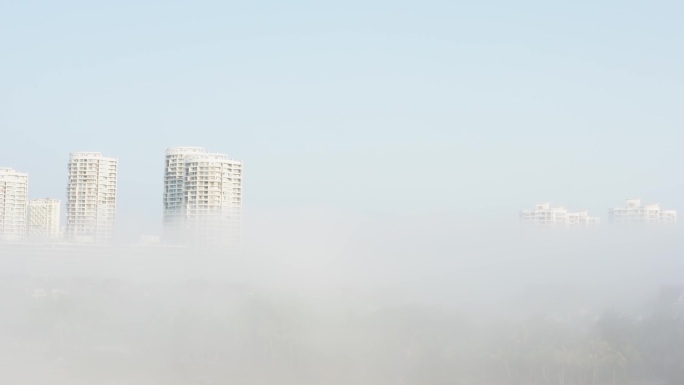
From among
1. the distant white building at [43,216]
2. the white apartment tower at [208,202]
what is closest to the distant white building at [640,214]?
the white apartment tower at [208,202]

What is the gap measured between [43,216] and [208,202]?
292 inches

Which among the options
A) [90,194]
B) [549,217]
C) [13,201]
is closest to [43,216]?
[13,201]

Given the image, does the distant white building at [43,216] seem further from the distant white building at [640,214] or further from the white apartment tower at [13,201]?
the distant white building at [640,214]

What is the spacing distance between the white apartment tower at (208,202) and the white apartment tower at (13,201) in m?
5.21

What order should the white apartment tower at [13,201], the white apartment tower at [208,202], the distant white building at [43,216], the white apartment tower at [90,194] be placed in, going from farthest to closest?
the distant white building at [43,216]
the white apartment tower at [13,201]
the white apartment tower at [90,194]
the white apartment tower at [208,202]

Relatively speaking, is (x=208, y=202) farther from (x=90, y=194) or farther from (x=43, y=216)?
(x=43, y=216)

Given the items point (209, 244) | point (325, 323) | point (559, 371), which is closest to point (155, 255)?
point (209, 244)

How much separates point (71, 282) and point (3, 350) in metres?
5.43

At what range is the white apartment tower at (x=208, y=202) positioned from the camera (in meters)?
Answer: 29.0

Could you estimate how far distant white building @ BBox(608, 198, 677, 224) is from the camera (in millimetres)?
31547

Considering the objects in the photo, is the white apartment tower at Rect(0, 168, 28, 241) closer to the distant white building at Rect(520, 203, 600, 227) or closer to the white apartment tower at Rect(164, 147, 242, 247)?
the white apartment tower at Rect(164, 147, 242, 247)

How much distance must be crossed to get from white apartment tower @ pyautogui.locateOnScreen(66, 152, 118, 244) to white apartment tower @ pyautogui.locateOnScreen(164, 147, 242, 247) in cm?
222

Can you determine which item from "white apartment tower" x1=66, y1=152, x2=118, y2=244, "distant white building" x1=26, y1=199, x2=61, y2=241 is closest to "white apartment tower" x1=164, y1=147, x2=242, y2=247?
"white apartment tower" x1=66, y1=152, x2=118, y2=244

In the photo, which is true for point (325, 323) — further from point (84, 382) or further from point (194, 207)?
point (194, 207)
